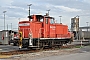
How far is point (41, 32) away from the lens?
22.5 meters

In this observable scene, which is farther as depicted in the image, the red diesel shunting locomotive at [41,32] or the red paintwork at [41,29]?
the red paintwork at [41,29]

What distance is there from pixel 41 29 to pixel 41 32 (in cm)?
34

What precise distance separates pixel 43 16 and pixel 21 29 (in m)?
2.88

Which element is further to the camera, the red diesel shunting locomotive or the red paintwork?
the red paintwork

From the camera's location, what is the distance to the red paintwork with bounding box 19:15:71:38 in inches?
833

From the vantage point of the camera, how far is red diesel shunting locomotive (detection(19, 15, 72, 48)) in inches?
801

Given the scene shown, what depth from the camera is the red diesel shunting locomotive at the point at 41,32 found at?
66.8ft

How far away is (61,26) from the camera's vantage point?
2505 centimetres

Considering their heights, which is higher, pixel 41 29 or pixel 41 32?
pixel 41 29

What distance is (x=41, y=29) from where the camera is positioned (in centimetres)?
2244

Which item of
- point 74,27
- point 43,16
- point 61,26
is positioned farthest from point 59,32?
point 74,27

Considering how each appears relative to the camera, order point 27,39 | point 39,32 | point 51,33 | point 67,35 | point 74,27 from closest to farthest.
Answer: 1. point 27,39
2. point 39,32
3. point 51,33
4. point 67,35
5. point 74,27

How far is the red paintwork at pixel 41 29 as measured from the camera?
21.2 metres

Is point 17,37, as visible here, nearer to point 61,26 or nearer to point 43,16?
point 43,16
